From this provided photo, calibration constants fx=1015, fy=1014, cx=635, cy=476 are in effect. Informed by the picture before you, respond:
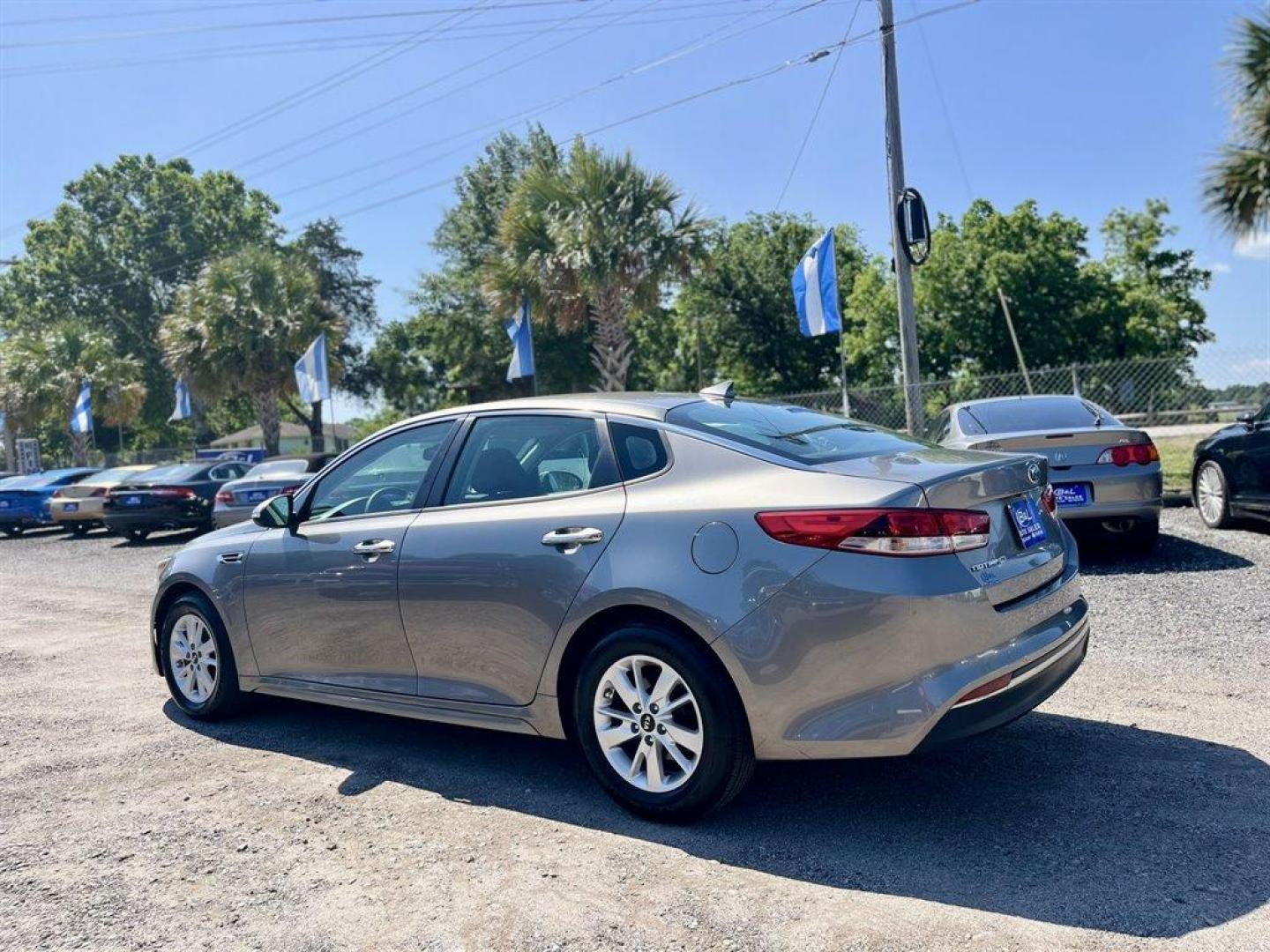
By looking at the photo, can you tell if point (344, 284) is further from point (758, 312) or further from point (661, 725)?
point (661, 725)

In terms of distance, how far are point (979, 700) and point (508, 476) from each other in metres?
2.05

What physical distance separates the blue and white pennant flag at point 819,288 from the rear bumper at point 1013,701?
11996mm

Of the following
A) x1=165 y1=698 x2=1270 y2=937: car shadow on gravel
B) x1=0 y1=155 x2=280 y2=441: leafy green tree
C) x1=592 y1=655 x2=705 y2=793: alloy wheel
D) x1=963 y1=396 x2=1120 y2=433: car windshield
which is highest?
x1=0 y1=155 x2=280 y2=441: leafy green tree

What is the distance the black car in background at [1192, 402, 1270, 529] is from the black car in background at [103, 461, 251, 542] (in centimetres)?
1406

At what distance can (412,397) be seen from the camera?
47844mm

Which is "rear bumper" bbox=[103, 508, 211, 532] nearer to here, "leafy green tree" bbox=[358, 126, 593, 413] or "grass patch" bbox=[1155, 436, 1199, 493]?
"grass patch" bbox=[1155, 436, 1199, 493]

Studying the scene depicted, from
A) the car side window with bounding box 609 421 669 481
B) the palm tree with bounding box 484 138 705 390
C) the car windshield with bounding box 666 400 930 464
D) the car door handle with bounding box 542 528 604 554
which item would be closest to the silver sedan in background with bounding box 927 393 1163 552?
the car windshield with bounding box 666 400 930 464

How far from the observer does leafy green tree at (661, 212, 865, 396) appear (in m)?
37.4

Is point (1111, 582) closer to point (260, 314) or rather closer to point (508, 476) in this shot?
point (508, 476)

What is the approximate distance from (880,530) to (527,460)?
62.5 inches

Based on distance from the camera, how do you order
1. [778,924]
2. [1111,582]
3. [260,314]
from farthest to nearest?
1. [260,314]
2. [1111,582]
3. [778,924]

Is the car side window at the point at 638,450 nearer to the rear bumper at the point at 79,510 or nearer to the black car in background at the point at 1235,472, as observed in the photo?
the black car in background at the point at 1235,472

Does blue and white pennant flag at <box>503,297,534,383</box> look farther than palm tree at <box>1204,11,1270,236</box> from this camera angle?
Yes

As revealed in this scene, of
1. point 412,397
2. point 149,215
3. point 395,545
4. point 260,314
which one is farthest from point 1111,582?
point 149,215
